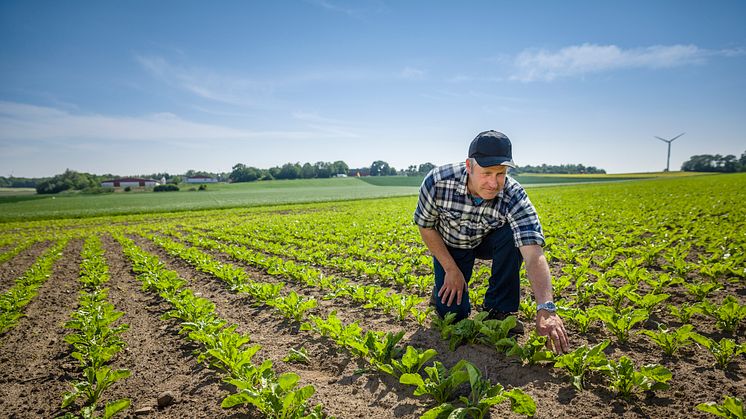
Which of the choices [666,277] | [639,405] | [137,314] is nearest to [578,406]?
[639,405]

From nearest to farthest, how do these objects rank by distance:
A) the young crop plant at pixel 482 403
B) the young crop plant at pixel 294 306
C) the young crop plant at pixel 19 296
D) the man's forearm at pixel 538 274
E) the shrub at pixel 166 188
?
1. the young crop plant at pixel 482 403
2. the man's forearm at pixel 538 274
3. the young crop plant at pixel 294 306
4. the young crop plant at pixel 19 296
5. the shrub at pixel 166 188

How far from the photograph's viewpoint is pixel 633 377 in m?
2.55

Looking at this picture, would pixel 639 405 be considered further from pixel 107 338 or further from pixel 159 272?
pixel 159 272

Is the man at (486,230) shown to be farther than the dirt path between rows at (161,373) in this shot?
Yes

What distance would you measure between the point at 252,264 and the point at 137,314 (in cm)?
300

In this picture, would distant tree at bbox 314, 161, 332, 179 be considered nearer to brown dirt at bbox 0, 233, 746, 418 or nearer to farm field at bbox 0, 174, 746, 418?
farm field at bbox 0, 174, 746, 418

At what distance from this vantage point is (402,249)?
9039 millimetres

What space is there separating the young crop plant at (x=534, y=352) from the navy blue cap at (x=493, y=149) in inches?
58.2

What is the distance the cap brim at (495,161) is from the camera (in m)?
2.98

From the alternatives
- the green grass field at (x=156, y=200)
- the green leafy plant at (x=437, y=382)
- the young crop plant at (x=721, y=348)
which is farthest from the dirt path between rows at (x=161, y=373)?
the green grass field at (x=156, y=200)

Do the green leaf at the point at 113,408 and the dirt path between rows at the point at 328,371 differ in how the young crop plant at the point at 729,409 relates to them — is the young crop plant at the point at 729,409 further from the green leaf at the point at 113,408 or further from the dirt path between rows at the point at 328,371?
the green leaf at the point at 113,408

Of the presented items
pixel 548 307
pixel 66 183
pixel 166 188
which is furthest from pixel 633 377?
pixel 66 183

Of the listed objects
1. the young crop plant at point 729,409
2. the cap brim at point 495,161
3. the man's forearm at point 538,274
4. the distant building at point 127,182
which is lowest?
the young crop plant at point 729,409

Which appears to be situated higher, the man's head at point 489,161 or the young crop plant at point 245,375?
the man's head at point 489,161
